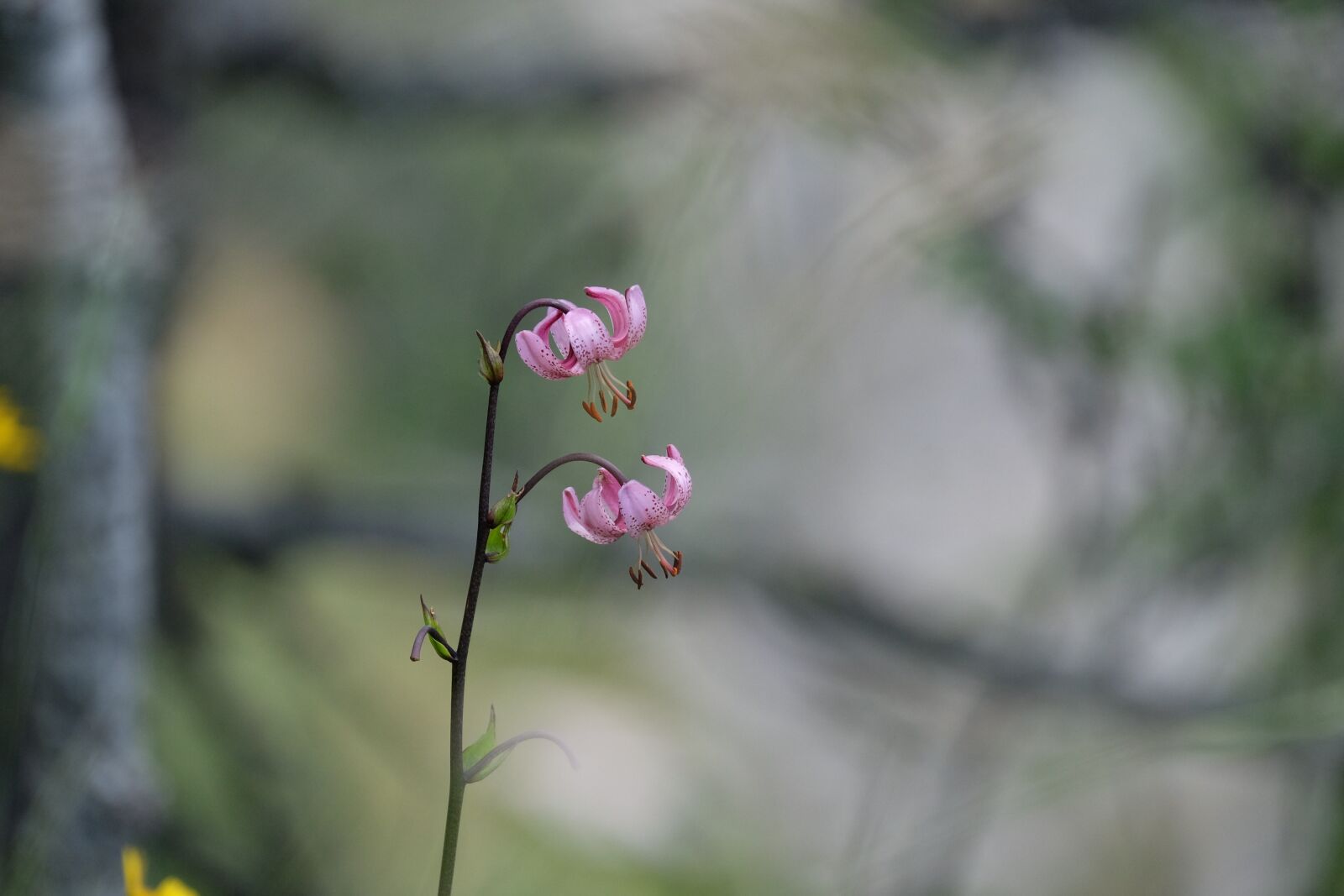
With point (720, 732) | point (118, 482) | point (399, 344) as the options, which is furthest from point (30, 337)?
point (720, 732)

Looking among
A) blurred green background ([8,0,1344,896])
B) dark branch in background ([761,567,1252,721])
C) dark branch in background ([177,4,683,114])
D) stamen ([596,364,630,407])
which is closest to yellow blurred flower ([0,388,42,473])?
blurred green background ([8,0,1344,896])

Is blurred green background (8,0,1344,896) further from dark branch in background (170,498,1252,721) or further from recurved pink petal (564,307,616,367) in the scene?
recurved pink petal (564,307,616,367)

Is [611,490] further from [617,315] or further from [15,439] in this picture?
[15,439]

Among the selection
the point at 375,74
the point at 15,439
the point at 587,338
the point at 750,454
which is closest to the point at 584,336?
the point at 587,338

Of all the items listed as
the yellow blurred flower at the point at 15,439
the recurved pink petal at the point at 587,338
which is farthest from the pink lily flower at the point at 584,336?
the yellow blurred flower at the point at 15,439

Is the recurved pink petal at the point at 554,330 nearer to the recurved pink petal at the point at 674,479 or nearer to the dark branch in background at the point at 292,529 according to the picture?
the recurved pink petal at the point at 674,479

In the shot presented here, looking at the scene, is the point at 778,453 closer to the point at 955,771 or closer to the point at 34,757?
the point at 955,771
